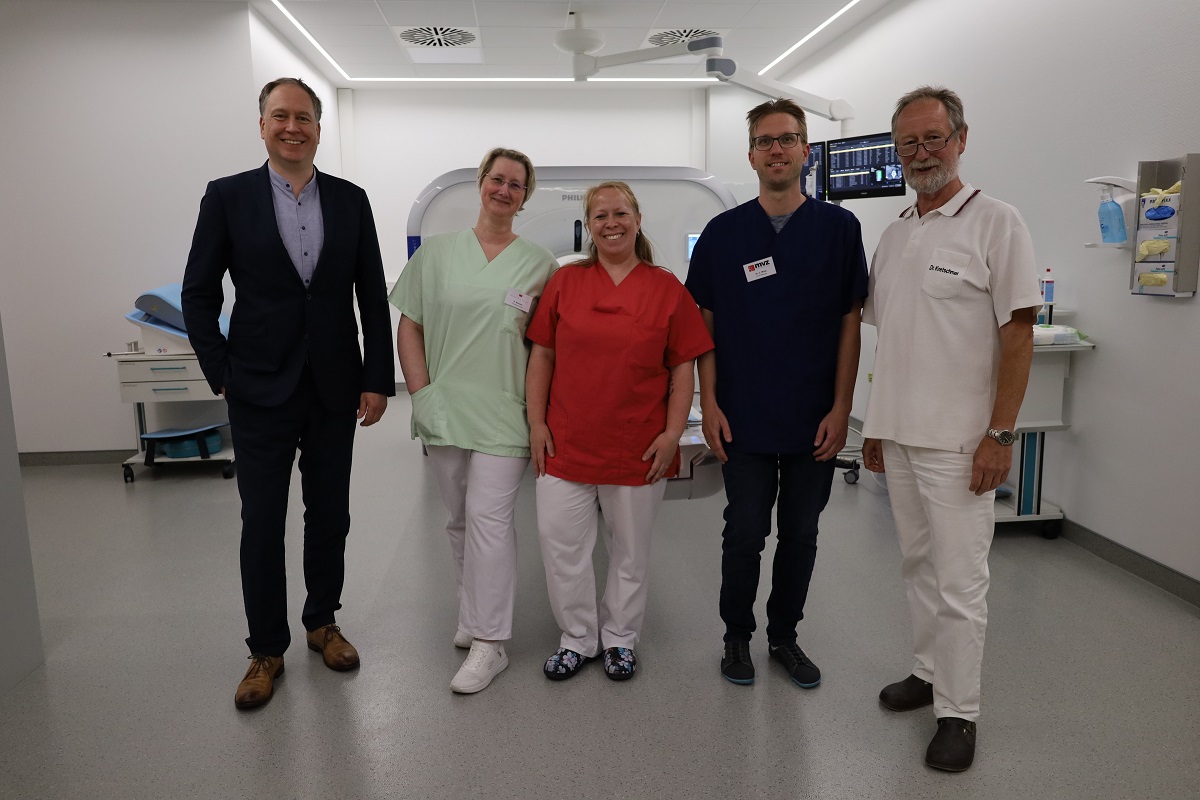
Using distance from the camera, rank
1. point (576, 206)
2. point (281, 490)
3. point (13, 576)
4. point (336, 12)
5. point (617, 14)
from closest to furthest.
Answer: point (281, 490)
point (13, 576)
point (576, 206)
point (336, 12)
point (617, 14)

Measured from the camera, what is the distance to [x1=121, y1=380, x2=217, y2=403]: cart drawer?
4562 millimetres

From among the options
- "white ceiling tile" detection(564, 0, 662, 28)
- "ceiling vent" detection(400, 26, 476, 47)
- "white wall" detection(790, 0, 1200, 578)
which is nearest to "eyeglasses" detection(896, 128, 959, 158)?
"white wall" detection(790, 0, 1200, 578)

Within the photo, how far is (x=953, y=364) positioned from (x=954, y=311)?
0.38ft

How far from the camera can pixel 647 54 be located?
508 centimetres

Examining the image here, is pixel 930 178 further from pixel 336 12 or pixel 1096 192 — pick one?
pixel 336 12

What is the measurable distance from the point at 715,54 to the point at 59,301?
13.6 ft

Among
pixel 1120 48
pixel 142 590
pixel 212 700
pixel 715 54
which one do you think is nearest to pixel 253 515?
pixel 212 700

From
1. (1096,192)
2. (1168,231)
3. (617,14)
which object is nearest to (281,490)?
(1168,231)

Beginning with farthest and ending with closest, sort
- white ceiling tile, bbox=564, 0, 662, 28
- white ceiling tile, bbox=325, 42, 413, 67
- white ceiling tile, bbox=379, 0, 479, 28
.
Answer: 1. white ceiling tile, bbox=325, 42, 413, 67
2. white ceiling tile, bbox=564, 0, 662, 28
3. white ceiling tile, bbox=379, 0, 479, 28

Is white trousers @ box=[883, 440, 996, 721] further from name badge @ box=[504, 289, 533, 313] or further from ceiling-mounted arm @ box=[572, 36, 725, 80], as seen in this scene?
ceiling-mounted arm @ box=[572, 36, 725, 80]

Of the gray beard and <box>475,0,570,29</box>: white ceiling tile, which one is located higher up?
<box>475,0,570,29</box>: white ceiling tile

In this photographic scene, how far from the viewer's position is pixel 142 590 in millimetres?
2971

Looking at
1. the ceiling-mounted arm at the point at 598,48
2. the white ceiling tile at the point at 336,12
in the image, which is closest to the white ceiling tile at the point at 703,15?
the ceiling-mounted arm at the point at 598,48

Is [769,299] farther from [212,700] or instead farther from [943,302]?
[212,700]
